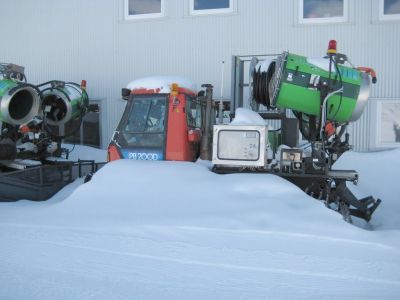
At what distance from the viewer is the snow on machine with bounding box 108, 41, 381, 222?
5055mm

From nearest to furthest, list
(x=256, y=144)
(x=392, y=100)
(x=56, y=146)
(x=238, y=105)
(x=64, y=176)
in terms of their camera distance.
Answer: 1. (x=256, y=144)
2. (x=238, y=105)
3. (x=64, y=176)
4. (x=56, y=146)
5. (x=392, y=100)

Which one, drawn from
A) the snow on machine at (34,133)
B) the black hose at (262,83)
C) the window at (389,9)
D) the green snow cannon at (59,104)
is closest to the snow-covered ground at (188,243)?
the snow on machine at (34,133)

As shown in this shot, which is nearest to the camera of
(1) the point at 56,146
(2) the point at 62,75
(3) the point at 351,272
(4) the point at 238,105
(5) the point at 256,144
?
(3) the point at 351,272

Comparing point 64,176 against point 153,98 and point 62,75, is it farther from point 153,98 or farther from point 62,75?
point 62,75

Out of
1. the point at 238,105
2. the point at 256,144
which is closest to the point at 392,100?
the point at 238,105

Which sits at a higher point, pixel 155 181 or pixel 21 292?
pixel 155 181

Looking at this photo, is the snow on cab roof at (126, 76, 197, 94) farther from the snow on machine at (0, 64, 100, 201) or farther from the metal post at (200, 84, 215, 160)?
the snow on machine at (0, 64, 100, 201)

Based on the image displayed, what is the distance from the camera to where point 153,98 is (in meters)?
5.53

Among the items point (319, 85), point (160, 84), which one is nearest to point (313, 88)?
point (319, 85)

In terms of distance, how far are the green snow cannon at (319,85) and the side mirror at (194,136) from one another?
1.10 m

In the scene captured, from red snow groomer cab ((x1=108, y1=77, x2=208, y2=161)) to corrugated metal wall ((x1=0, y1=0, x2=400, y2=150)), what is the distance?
15.9ft

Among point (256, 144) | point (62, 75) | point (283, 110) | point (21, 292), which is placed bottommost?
point (21, 292)

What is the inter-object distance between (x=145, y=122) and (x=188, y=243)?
202cm

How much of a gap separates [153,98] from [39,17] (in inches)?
324
